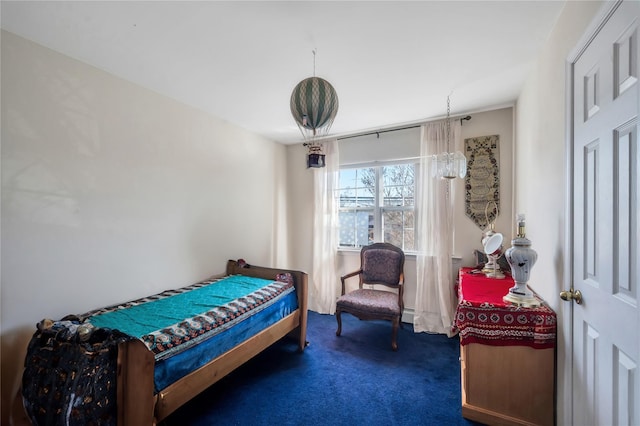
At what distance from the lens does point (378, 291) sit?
313 centimetres

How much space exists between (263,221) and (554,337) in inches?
124

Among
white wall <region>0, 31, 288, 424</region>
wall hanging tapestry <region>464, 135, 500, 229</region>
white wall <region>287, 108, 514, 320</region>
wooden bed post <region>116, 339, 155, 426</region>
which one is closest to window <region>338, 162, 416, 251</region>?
white wall <region>287, 108, 514, 320</region>

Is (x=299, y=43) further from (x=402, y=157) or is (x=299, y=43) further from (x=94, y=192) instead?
(x=402, y=157)

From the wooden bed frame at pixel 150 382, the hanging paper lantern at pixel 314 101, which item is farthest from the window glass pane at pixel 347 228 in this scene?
the hanging paper lantern at pixel 314 101

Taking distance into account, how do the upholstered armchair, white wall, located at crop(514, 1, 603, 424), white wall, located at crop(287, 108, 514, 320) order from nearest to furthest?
white wall, located at crop(514, 1, 603, 424) → the upholstered armchair → white wall, located at crop(287, 108, 514, 320)

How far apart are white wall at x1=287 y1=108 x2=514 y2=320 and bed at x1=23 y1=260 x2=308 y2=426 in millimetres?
1186

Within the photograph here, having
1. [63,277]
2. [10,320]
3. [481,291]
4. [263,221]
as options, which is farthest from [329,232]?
[10,320]

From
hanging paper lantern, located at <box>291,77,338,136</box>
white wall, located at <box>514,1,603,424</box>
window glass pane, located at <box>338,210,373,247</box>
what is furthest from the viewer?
window glass pane, located at <box>338,210,373,247</box>

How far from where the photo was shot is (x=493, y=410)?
1.65 metres

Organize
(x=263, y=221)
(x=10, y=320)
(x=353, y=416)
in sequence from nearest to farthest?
(x=10, y=320)
(x=353, y=416)
(x=263, y=221)

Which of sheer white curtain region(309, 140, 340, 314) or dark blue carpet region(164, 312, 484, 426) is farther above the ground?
sheer white curtain region(309, 140, 340, 314)

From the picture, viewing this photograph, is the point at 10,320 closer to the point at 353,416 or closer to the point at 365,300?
the point at 353,416

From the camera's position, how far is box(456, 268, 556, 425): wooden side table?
5.01 feet

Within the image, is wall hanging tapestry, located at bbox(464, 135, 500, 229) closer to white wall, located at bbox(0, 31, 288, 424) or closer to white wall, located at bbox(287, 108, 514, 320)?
white wall, located at bbox(287, 108, 514, 320)
